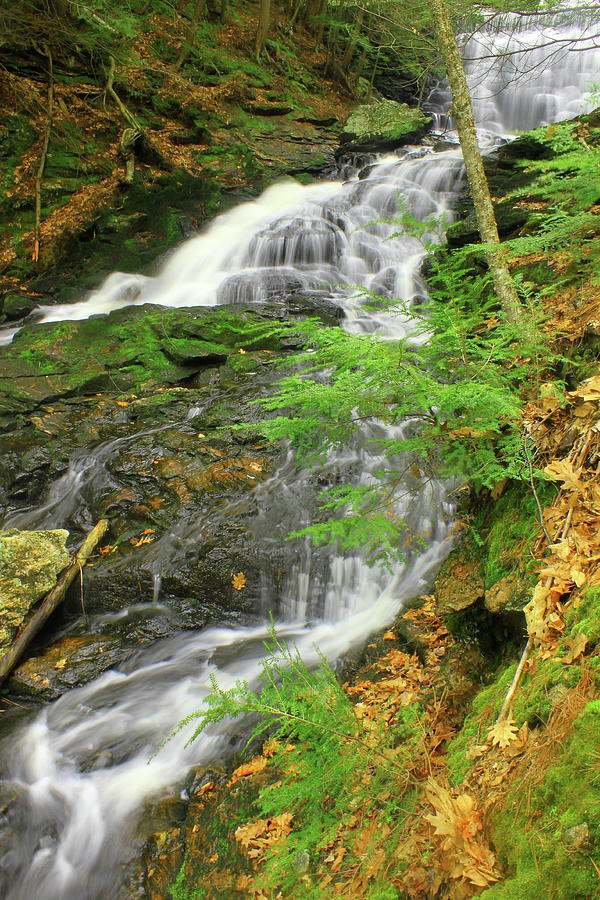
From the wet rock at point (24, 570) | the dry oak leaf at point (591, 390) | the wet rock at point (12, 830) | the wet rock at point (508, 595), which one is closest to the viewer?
the wet rock at point (508, 595)

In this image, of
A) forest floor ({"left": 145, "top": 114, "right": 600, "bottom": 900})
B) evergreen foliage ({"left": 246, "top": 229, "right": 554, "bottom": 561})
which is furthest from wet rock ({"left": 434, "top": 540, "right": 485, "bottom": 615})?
evergreen foliage ({"left": 246, "top": 229, "right": 554, "bottom": 561})

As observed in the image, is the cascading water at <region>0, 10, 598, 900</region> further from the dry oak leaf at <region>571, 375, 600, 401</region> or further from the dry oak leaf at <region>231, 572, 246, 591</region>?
the dry oak leaf at <region>571, 375, 600, 401</region>

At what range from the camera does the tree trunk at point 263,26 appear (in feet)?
68.0

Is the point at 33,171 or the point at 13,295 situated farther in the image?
the point at 33,171

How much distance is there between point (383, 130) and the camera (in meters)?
18.5

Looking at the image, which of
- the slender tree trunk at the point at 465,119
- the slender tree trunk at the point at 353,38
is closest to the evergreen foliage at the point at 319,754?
the slender tree trunk at the point at 465,119

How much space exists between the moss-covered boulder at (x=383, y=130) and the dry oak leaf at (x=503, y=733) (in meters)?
19.9

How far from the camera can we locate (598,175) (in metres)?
4.55

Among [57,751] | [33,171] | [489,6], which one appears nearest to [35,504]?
[57,751]

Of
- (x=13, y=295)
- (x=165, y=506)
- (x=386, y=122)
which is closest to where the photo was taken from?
(x=165, y=506)

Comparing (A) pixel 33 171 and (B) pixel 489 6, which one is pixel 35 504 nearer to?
(B) pixel 489 6

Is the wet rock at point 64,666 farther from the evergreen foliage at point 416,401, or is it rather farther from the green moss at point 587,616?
the green moss at point 587,616

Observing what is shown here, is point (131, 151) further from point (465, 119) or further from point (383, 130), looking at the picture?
point (465, 119)

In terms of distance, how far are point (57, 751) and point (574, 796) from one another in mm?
4430
